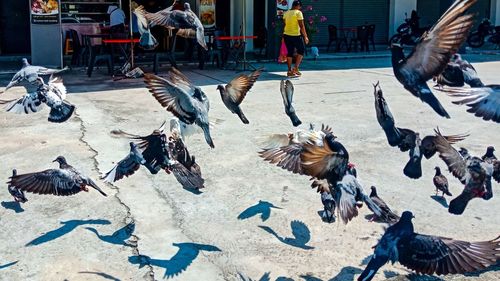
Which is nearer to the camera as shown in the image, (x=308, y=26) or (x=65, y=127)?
(x=65, y=127)

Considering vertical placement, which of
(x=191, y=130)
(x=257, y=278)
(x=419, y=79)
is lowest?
(x=257, y=278)

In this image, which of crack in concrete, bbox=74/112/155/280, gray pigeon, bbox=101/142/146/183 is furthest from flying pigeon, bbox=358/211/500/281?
gray pigeon, bbox=101/142/146/183

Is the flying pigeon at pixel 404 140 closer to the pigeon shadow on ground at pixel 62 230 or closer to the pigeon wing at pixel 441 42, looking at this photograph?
the pigeon wing at pixel 441 42

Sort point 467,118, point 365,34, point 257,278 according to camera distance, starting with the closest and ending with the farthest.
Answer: point 257,278 → point 467,118 → point 365,34

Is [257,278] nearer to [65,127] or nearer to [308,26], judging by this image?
[65,127]

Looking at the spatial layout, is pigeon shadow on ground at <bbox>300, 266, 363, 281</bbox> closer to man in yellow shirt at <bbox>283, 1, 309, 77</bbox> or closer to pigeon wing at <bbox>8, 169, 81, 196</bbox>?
pigeon wing at <bbox>8, 169, 81, 196</bbox>

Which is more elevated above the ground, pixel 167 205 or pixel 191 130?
pixel 191 130

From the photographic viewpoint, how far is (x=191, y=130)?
3992 millimetres

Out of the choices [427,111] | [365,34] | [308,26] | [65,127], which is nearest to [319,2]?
[365,34]

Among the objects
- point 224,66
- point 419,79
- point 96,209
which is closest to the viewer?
point 419,79

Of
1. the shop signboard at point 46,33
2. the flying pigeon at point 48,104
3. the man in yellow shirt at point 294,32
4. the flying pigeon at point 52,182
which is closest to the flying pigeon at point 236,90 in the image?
the flying pigeon at point 48,104

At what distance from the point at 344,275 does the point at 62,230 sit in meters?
2.20

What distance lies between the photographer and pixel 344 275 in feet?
12.9

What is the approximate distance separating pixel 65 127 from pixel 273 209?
403 centimetres
